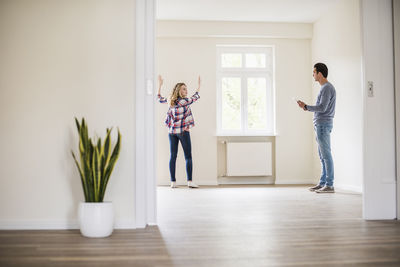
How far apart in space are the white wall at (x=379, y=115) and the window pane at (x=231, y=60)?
10.9 feet

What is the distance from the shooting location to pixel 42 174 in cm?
272

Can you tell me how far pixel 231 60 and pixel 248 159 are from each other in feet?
4.86

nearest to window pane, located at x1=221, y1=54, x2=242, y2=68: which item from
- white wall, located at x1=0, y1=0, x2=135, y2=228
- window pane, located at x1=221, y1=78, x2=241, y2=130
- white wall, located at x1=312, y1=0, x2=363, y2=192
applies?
window pane, located at x1=221, y1=78, x2=241, y2=130

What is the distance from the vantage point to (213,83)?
6027 millimetres

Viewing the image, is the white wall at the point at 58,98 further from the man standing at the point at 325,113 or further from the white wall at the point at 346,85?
the white wall at the point at 346,85

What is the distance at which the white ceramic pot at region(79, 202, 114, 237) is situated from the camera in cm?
242

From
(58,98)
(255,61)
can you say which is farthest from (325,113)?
(58,98)

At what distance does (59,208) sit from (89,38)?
3.67 ft

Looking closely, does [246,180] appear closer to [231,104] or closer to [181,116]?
[231,104]

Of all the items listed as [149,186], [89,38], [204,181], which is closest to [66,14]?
[89,38]

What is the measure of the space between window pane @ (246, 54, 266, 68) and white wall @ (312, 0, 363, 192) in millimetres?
959

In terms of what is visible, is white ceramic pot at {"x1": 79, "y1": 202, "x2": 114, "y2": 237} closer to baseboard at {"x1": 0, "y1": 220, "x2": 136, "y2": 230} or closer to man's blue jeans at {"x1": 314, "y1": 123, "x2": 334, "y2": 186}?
baseboard at {"x1": 0, "y1": 220, "x2": 136, "y2": 230}

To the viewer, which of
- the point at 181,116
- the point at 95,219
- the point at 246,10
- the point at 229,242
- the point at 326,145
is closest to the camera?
the point at 229,242

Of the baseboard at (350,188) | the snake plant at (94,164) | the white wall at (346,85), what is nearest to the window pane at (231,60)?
the white wall at (346,85)
